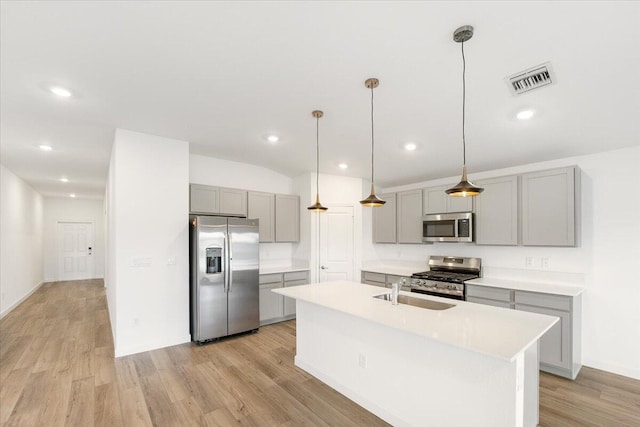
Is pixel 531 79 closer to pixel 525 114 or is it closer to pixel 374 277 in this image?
pixel 525 114

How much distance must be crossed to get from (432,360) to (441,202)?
3.05 meters

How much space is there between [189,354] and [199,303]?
616 mm

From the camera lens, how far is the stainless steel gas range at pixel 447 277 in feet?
13.5

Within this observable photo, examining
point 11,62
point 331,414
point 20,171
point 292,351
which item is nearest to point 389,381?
point 331,414

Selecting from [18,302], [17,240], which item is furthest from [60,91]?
[18,302]

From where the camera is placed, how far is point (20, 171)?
5.93 metres

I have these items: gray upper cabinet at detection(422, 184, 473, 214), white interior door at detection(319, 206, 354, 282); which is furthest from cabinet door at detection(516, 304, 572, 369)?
white interior door at detection(319, 206, 354, 282)

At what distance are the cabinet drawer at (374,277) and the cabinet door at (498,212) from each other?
1.63 metres

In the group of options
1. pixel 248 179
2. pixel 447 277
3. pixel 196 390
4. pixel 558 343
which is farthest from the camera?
pixel 248 179

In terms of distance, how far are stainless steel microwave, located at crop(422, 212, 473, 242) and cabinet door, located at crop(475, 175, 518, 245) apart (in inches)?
5.1

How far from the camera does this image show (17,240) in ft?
20.5

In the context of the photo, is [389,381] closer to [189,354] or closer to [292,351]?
[292,351]

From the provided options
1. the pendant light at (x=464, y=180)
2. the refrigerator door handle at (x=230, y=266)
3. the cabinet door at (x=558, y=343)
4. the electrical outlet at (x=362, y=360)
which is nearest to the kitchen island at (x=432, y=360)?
the electrical outlet at (x=362, y=360)

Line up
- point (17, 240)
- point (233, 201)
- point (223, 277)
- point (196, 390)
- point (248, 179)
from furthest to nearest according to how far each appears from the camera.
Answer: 1. point (17, 240)
2. point (248, 179)
3. point (233, 201)
4. point (223, 277)
5. point (196, 390)
